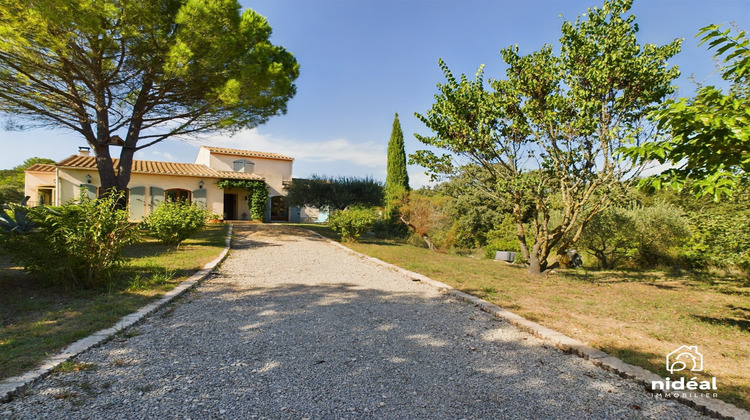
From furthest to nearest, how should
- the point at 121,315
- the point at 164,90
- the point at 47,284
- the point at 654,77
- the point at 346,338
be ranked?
1. the point at 164,90
2. the point at 654,77
3. the point at 47,284
4. the point at 121,315
5. the point at 346,338

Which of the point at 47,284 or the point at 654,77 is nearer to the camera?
the point at 47,284

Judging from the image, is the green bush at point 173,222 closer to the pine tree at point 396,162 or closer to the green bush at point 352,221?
the green bush at point 352,221

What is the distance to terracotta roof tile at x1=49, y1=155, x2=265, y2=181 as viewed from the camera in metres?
18.0

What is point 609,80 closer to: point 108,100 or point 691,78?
point 691,78

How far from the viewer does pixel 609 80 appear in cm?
709

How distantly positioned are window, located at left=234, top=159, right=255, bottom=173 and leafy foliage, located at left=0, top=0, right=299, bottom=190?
1195cm

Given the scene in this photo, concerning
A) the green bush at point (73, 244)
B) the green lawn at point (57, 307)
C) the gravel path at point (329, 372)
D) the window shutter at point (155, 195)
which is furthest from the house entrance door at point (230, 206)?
the gravel path at point (329, 372)

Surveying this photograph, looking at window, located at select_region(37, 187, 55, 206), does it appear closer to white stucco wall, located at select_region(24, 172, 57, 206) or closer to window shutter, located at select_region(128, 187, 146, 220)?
white stucco wall, located at select_region(24, 172, 57, 206)

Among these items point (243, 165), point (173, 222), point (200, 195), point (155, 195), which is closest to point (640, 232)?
point (173, 222)

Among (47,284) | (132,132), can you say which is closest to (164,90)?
(132,132)

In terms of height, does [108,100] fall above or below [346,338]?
above

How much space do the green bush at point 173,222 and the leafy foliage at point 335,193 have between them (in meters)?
9.26

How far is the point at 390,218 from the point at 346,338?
18.0 metres

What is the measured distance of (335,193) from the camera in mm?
18516
